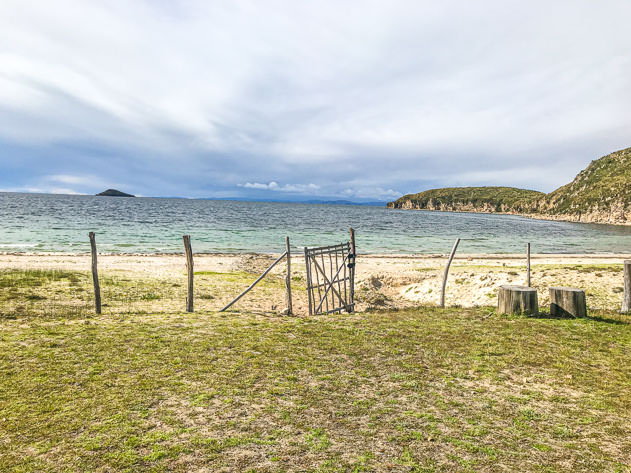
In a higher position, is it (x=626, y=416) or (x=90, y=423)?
(x=90, y=423)

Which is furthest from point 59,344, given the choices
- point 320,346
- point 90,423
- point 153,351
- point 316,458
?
point 316,458

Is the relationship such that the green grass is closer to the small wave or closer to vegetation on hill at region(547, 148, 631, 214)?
the small wave

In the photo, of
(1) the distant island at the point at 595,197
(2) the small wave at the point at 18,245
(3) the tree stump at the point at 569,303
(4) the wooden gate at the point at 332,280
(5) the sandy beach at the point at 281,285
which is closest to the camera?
(3) the tree stump at the point at 569,303

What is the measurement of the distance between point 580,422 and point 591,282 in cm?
1429

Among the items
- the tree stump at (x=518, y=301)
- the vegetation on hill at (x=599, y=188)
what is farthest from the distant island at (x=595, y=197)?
the tree stump at (x=518, y=301)

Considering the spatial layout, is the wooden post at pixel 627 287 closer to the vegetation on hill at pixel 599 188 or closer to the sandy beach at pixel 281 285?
the sandy beach at pixel 281 285

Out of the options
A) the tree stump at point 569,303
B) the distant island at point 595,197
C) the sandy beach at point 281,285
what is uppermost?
the distant island at point 595,197

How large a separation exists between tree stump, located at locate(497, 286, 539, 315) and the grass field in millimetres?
956

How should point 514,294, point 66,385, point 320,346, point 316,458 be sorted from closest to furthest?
point 316,458, point 66,385, point 320,346, point 514,294

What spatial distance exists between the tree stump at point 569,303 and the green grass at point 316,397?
539 millimetres

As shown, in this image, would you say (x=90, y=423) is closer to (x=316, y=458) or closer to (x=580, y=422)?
(x=316, y=458)

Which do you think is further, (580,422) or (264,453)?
(580,422)

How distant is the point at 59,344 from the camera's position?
322 inches

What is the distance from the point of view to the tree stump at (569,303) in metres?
10.4
